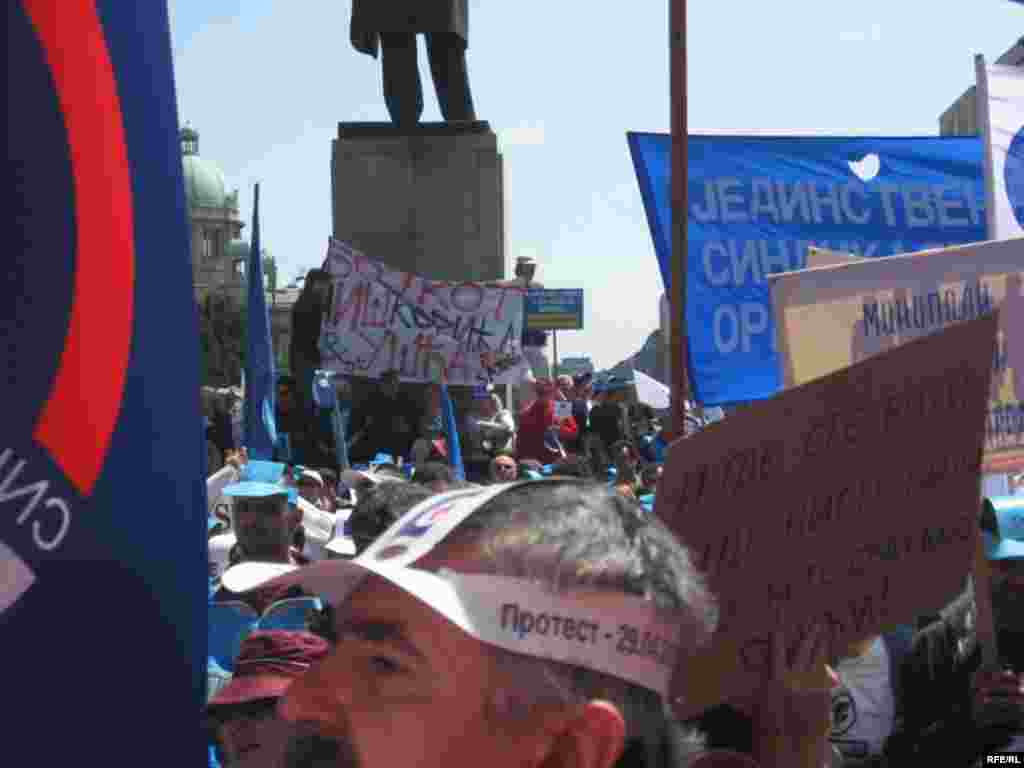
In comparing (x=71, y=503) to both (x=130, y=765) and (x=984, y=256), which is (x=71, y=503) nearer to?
(x=130, y=765)

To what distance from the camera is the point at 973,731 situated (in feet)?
10.5

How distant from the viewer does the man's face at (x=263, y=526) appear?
16.8 feet

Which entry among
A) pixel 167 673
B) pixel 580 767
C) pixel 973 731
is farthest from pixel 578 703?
pixel 973 731

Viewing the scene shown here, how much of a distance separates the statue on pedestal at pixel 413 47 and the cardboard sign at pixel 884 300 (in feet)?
31.1

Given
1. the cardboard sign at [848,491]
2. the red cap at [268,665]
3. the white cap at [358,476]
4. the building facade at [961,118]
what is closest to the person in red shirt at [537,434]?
the white cap at [358,476]

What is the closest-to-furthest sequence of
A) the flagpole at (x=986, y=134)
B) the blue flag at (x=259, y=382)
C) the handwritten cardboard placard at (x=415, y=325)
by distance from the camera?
the flagpole at (x=986, y=134)
the blue flag at (x=259, y=382)
the handwritten cardboard placard at (x=415, y=325)

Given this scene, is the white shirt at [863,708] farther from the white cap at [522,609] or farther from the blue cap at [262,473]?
the blue cap at [262,473]

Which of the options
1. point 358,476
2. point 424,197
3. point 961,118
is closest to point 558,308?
point 961,118

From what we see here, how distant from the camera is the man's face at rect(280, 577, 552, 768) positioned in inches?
60.8

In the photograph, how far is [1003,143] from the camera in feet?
20.0

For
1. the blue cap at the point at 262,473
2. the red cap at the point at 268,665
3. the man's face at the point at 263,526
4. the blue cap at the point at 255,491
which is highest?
the red cap at the point at 268,665

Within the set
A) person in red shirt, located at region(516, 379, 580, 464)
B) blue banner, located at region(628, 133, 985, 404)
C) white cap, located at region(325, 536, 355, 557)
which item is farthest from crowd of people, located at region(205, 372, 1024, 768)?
person in red shirt, located at region(516, 379, 580, 464)

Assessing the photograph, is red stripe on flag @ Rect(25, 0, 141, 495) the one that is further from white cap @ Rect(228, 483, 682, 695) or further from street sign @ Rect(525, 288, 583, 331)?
street sign @ Rect(525, 288, 583, 331)

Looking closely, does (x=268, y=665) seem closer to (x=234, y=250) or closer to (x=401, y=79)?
(x=401, y=79)
